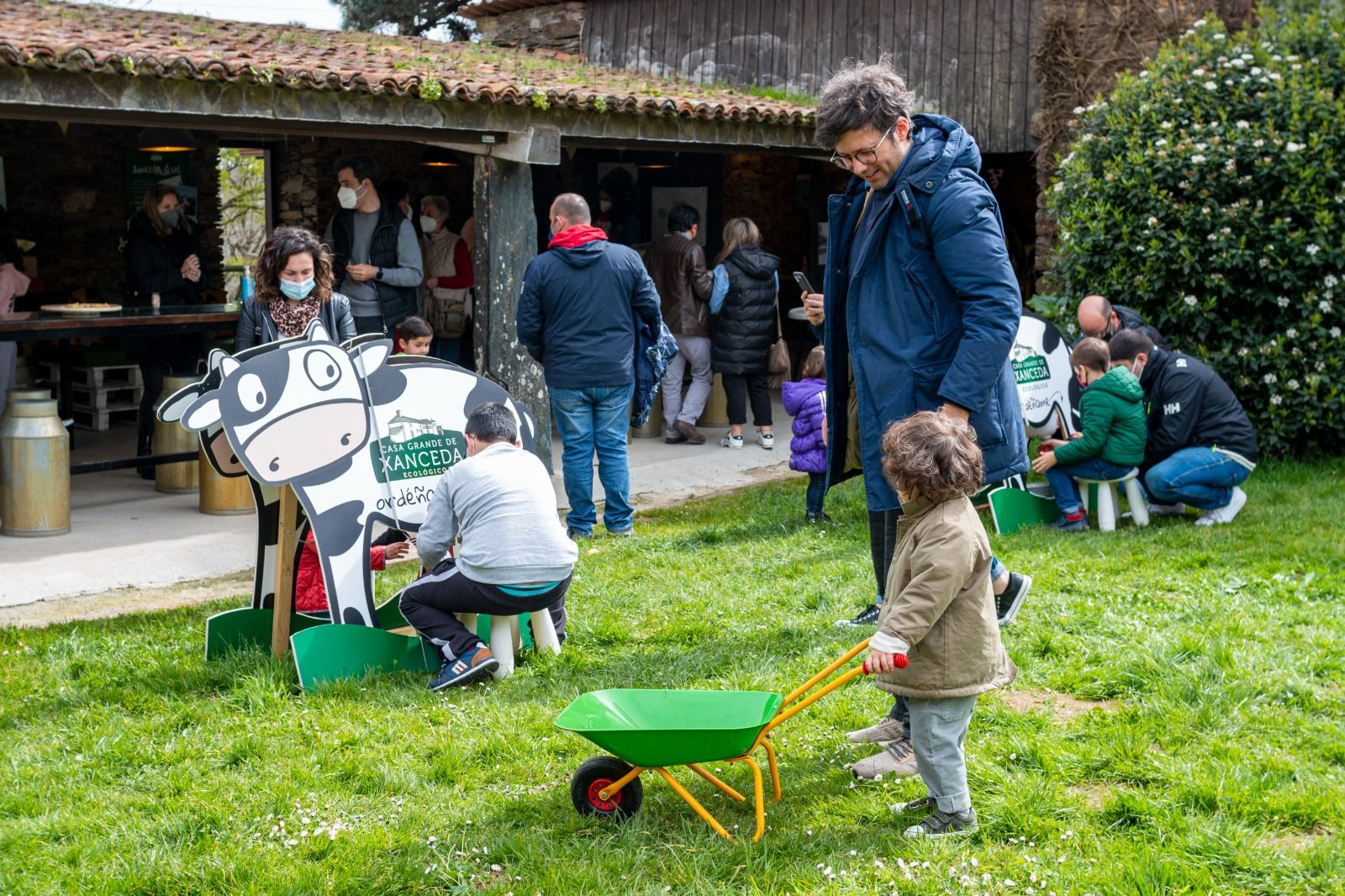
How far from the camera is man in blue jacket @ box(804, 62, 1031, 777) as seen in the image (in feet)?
12.9

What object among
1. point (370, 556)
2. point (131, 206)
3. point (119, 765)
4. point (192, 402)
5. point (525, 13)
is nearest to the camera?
point (119, 765)

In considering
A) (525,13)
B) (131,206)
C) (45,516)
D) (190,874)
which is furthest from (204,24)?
(190,874)

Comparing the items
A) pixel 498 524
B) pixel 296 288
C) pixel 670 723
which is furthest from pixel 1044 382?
pixel 670 723

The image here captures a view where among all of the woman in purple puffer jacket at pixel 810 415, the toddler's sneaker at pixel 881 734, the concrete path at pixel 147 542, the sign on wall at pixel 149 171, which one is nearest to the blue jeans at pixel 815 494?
the woman in purple puffer jacket at pixel 810 415

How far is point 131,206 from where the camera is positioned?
1301cm

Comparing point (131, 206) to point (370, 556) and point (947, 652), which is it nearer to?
point (370, 556)

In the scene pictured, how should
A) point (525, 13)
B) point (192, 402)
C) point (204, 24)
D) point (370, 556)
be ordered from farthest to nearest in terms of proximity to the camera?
point (525, 13) < point (204, 24) < point (370, 556) < point (192, 402)

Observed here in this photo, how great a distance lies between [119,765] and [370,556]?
137 cm

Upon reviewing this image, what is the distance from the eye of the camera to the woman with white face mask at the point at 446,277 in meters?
11.6

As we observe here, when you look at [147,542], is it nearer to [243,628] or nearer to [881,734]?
[243,628]

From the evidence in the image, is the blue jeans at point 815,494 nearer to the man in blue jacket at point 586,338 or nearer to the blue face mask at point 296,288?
the man in blue jacket at point 586,338

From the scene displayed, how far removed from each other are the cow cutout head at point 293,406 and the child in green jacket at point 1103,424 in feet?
12.6

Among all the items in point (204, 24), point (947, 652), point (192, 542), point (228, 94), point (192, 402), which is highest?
point (204, 24)

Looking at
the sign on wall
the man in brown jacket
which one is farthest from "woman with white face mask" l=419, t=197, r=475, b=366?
the sign on wall
